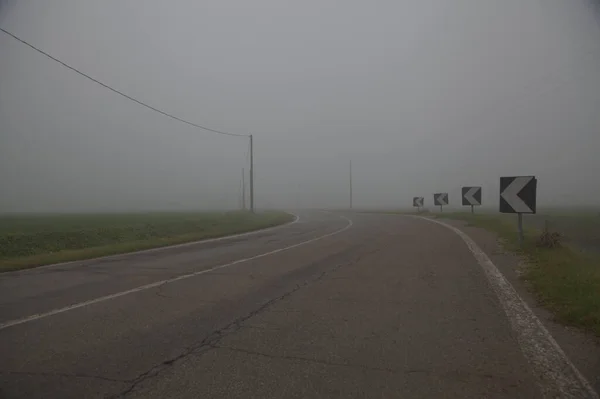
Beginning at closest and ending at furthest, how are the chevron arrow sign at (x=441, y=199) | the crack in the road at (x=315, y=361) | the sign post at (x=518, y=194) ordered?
the crack in the road at (x=315, y=361) < the sign post at (x=518, y=194) < the chevron arrow sign at (x=441, y=199)

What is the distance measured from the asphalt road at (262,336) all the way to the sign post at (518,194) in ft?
11.2

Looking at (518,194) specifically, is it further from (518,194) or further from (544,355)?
(544,355)

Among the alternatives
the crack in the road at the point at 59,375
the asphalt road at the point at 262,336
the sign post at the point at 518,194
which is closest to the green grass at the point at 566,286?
the asphalt road at the point at 262,336

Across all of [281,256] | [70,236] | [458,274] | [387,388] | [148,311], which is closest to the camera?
[387,388]

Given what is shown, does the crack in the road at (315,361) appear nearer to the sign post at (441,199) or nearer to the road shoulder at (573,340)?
the road shoulder at (573,340)

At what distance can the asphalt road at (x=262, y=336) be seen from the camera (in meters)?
3.44

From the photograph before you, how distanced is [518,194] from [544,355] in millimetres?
8252

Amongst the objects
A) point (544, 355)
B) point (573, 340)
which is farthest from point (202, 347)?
point (573, 340)

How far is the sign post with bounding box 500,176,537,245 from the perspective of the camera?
10.9m

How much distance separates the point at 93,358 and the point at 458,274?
6.51 meters

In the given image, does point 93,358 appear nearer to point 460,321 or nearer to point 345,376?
point 345,376

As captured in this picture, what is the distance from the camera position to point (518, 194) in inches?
444

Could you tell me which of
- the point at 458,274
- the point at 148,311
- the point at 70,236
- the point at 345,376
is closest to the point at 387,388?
the point at 345,376

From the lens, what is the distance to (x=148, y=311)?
18.6ft
